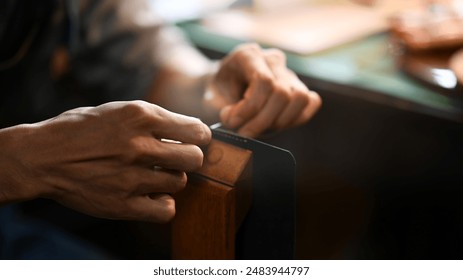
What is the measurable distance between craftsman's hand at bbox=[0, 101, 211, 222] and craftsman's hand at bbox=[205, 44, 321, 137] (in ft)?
0.60

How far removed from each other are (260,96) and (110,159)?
0.27m

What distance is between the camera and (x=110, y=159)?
545 mm

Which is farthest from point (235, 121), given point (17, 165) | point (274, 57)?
point (17, 165)

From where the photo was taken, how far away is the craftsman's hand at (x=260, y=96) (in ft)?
2.45

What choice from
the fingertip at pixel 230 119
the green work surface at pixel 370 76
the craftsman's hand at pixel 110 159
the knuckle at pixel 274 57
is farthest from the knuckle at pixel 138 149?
the green work surface at pixel 370 76

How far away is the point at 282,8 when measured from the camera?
1.48 meters

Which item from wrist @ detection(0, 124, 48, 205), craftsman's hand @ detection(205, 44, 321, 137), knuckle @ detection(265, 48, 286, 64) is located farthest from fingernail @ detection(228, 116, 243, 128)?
wrist @ detection(0, 124, 48, 205)

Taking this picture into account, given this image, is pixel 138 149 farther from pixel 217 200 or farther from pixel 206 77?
pixel 206 77

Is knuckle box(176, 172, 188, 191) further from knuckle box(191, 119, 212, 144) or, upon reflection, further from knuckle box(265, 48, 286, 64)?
knuckle box(265, 48, 286, 64)

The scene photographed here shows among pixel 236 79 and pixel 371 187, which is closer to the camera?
pixel 236 79
